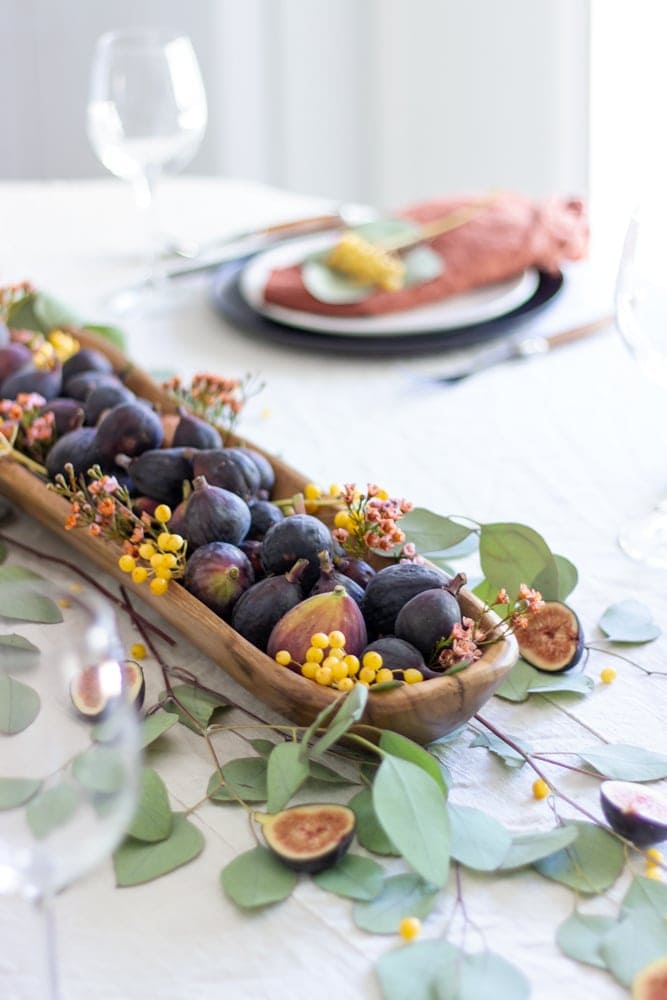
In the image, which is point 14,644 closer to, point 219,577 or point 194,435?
point 219,577

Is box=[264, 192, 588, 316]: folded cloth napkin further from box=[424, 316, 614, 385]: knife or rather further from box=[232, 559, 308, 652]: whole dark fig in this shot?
box=[232, 559, 308, 652]: whole dark fig

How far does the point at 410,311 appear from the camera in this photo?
1391 millimetres

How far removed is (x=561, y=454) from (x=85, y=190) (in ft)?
3.68

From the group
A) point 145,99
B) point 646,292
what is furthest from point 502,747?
point 145,99

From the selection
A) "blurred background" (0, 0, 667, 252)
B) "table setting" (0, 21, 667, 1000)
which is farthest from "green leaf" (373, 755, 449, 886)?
"blurred background" (0, 0, 667, 252)

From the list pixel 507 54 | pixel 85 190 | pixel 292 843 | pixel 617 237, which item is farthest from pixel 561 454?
pixel 507 54

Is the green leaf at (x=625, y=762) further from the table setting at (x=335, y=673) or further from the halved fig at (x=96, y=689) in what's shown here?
the halved fig at (x=96, y=689)

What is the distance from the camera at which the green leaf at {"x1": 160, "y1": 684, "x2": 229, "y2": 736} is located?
0.74 m

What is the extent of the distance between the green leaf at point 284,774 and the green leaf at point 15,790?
164 mm

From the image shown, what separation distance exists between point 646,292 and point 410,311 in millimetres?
526

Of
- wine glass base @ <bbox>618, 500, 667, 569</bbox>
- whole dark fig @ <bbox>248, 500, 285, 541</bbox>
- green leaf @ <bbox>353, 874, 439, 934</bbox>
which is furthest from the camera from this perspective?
wine glass base @ <bbox>618, 500, 667, 569</bbox>

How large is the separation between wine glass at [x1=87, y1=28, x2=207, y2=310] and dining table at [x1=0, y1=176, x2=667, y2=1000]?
17cm

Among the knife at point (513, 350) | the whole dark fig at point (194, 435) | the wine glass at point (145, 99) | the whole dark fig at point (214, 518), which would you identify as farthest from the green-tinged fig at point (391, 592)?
the wine glass at point (145, 99)

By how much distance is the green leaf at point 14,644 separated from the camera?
20.2 inches
